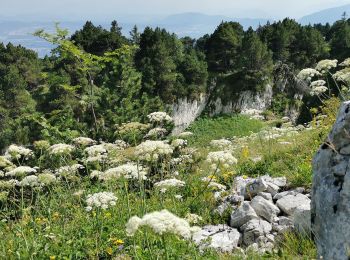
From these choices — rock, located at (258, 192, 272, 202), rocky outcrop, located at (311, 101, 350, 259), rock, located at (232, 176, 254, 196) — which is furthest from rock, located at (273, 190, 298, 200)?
rocky outcrop, located at (311, 101, 350, 259)

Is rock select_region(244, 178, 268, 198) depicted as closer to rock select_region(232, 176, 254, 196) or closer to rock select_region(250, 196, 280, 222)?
rock select_region(232, 176, 254, 196)

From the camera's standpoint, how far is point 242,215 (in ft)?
23.3

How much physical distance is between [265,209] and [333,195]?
301 cm

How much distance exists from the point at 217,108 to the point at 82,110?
2026 cm

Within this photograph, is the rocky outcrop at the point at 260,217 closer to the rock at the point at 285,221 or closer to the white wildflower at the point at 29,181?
the rock at the point at 285,221

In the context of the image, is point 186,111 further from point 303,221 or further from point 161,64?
point 303,221

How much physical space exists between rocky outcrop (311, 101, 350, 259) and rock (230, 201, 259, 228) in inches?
95.6

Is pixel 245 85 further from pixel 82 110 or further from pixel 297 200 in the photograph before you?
pixel 297 200

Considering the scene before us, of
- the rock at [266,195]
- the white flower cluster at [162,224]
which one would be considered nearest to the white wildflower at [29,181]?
the white flower cluster at [162,224]

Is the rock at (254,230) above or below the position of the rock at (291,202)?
below

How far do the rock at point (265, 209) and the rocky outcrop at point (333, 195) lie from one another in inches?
98.0

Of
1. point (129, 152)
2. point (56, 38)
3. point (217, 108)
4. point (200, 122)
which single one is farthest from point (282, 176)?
point (217, 108)

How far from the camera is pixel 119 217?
6.53 m

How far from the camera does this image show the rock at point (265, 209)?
7.10 metres
